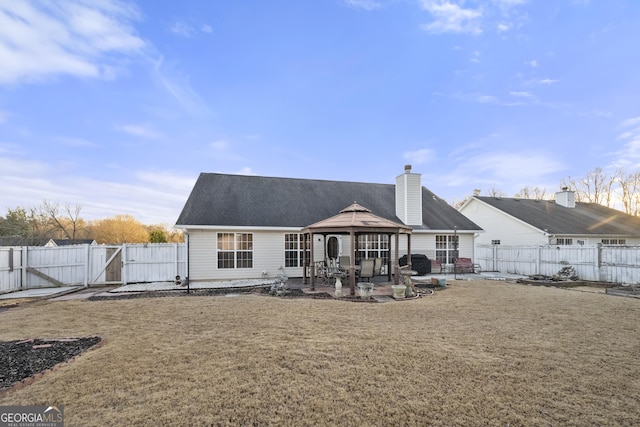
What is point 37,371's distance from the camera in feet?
13.3

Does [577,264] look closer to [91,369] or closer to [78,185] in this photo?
[91,369]

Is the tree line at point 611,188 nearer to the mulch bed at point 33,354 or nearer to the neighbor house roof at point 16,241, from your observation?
the mulch bed at point 33,354

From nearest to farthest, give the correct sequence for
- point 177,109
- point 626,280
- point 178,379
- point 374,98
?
point 178,379, point 626,280, point 177,109, point 374,98

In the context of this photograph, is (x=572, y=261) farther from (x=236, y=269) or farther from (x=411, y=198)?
(x=236, y=269)

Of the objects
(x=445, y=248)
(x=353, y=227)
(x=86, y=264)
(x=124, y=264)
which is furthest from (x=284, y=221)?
(x=445, y=248)

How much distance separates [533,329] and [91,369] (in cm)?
743

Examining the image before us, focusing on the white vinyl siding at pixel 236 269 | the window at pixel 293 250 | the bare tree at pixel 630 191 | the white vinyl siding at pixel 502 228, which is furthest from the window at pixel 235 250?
the bare tree at pixel 630 191

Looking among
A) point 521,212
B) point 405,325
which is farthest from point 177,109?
point 521,212

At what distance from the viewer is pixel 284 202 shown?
1555 centimetres

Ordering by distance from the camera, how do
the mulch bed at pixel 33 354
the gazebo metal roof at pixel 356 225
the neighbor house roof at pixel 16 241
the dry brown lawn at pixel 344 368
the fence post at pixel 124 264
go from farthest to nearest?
the neighbor house roof at pixel 16 241
the fence post at pixel 124 264
the gazebo metal roof at pixel 356 225
the mulch bed at pixel 33 354
the dry brown lawn at pixel 344 368

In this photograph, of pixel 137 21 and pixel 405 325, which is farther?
pixel 137 21

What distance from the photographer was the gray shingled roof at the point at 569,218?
763 inches

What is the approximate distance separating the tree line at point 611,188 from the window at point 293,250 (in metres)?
26.6

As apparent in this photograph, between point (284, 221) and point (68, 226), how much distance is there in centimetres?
4260
